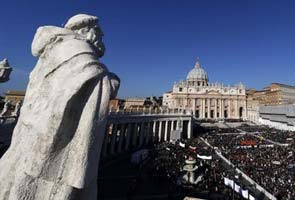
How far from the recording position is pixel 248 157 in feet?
107

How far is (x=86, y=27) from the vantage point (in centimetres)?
420

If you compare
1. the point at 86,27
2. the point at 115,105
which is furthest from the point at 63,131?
the point at 115,105

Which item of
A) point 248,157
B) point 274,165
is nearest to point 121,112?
point 248,157

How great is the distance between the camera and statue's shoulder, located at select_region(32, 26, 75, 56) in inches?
155

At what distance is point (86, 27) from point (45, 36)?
571 mm

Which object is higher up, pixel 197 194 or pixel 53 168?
pixel 53 168

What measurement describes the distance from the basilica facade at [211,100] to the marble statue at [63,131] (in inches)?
4464

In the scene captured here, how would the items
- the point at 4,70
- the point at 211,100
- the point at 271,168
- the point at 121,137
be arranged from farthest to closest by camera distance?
the point at 211,100
the point at 121,137
the point at 271,168
the point at 4,70

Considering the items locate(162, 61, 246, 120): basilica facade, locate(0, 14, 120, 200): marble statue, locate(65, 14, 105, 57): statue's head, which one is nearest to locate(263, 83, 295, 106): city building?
locate(162, 61, 246, 120): basilica facade

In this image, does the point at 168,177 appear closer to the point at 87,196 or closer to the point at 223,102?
the point at 87,196

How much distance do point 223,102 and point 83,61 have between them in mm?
123642

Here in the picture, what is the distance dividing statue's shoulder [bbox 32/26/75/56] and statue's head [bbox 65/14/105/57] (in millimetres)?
163

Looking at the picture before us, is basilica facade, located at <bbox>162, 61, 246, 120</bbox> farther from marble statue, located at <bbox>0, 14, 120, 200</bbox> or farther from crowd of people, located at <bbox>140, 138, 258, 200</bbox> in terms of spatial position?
marble statue, located at <bbox>0, 14, 120, 200</bbox>

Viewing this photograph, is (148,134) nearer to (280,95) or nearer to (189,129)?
(189,129)
